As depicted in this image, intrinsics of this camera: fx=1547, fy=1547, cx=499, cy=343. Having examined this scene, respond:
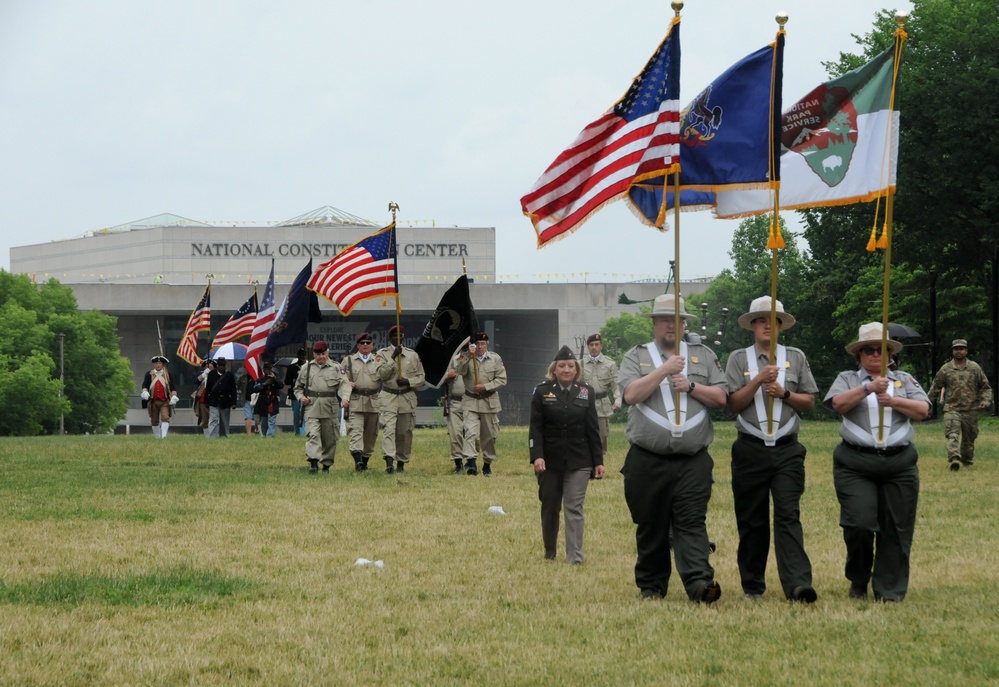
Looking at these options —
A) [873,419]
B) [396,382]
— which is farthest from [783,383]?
[396,382]

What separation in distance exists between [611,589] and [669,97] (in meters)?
3.64

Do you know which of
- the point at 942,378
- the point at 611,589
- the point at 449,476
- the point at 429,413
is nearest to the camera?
the point at 611,589

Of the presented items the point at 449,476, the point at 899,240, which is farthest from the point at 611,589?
the point at 899,240

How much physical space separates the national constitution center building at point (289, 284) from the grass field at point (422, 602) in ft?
271

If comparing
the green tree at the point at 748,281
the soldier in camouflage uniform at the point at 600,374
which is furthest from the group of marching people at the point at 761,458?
the green tree at the point at 748,281

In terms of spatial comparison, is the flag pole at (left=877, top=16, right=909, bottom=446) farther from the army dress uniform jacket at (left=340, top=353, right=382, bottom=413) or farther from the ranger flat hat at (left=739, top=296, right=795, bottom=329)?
the army dress uniform jacket at (left=340, top=353, right=382, bottom=413)

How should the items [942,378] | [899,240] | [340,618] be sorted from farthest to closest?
[899,240] → [942,378] → [340,618]

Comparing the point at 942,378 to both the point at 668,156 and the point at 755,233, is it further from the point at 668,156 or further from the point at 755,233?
the point at 755,233

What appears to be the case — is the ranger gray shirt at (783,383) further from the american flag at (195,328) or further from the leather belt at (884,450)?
the american flag at (195,328)

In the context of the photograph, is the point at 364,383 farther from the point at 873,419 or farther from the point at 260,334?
the point at 873,419

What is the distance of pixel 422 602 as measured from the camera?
33.8 ft

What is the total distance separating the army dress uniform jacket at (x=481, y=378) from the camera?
22.9 metres

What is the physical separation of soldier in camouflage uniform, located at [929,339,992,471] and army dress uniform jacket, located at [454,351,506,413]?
21.5ft

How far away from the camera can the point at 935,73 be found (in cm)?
3794
